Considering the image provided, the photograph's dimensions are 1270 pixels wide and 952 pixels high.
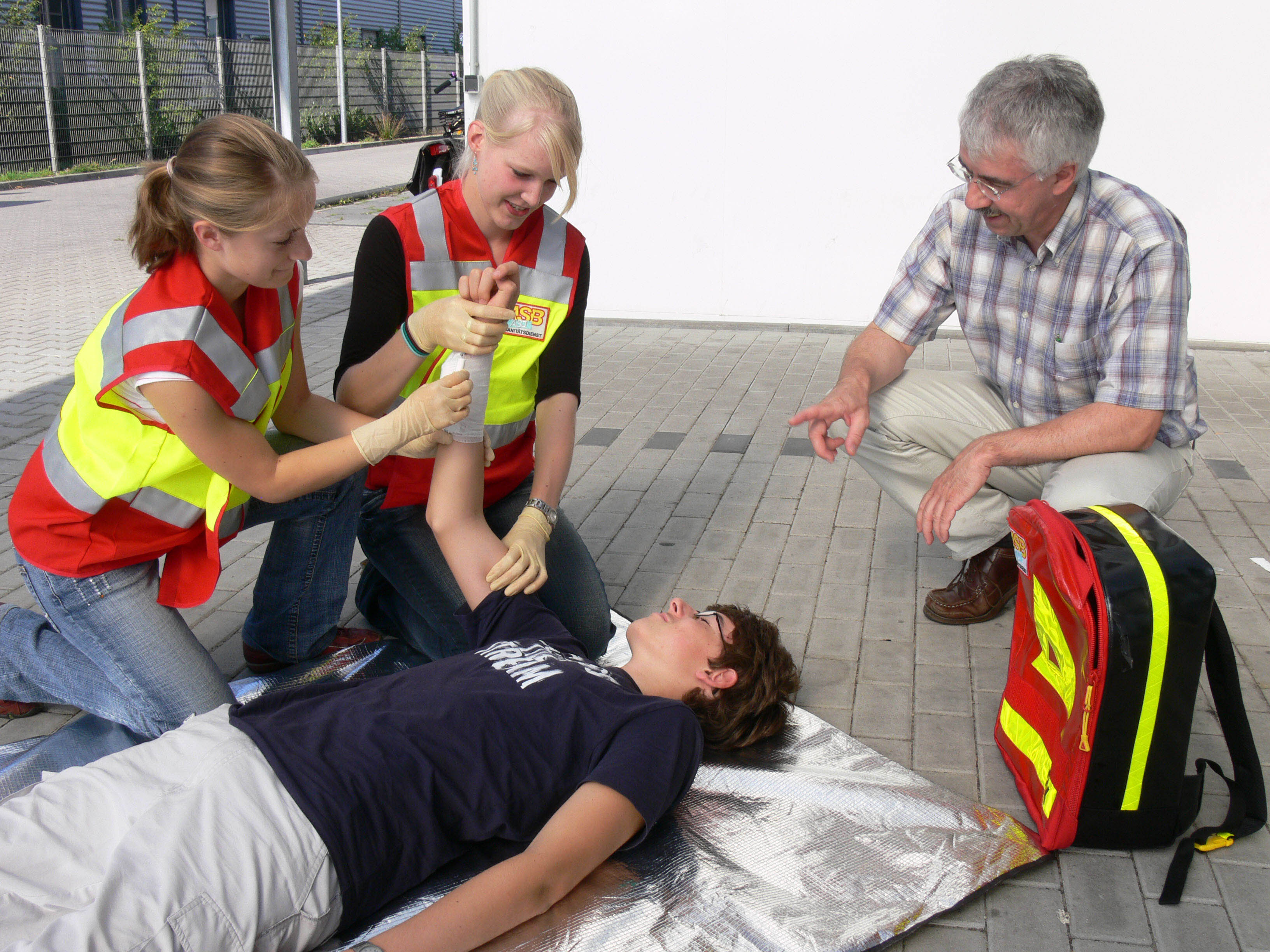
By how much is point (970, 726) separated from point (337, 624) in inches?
69.0

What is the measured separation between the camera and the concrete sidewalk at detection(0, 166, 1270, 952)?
2.08 m

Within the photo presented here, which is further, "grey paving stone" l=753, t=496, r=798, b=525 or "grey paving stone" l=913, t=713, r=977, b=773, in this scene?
"grey paving stone" l=753, t=496, r=798, b=525

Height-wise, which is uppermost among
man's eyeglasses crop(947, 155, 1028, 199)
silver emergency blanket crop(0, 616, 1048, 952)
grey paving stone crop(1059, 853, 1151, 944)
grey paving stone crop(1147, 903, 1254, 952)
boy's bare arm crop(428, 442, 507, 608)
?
man's eyeglasses crop(947, 155, 1028, 199)

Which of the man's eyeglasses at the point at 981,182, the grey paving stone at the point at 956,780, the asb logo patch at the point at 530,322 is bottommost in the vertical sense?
the grey paving stone at the point at 956,780

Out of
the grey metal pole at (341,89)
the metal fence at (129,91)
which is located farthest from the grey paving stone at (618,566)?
the grey metal pole at (341,89)

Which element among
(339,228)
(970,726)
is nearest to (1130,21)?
(970,726)

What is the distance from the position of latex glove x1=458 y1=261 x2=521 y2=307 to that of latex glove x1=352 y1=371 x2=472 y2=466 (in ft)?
0.58

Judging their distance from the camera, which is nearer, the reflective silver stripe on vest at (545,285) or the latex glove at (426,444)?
the latex glove at (426,444)

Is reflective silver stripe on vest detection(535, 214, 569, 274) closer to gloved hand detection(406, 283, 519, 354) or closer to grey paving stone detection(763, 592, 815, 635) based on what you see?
gloved hand detection(406, 283, 519, 354)

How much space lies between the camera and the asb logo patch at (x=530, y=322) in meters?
2.84

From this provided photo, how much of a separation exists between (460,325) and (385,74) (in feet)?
83.6

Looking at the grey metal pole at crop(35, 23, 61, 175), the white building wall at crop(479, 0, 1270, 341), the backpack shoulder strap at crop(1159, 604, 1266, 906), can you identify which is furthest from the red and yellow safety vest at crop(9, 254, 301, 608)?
the grey metal pole at crop(35, 23, 61, 175)

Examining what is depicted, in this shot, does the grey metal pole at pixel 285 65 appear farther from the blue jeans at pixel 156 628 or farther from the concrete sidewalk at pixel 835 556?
the blue jeans at pixel 156 628

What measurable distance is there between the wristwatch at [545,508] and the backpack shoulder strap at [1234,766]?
4.93ft
